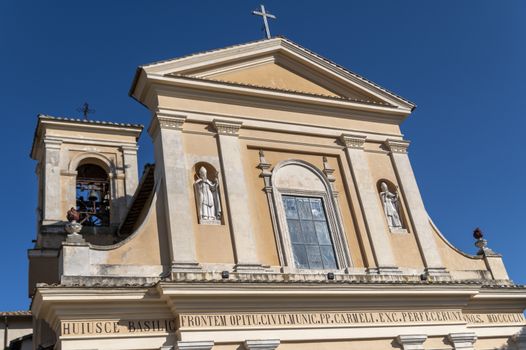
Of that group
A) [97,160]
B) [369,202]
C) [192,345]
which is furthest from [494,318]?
[97,160]

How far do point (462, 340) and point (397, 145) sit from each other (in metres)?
4.76

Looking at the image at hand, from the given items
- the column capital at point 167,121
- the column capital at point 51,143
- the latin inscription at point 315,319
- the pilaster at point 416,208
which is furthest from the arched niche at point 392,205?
the column capital at point 51,143

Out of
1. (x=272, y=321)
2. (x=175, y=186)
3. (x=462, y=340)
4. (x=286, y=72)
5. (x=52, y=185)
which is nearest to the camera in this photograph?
(x=272, y=321)

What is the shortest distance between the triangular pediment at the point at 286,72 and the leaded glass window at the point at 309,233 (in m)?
2.66

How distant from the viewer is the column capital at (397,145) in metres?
15.0

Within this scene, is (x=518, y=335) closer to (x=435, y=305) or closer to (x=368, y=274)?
(x=435, y=305)

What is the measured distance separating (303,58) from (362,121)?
204 centimetres

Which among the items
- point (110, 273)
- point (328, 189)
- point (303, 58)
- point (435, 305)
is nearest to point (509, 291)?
point (435, 305)

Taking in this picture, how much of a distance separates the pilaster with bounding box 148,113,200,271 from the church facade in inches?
1.1

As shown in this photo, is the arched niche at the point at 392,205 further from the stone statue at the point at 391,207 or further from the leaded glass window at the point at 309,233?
the leaded glass window at the point at 309,233

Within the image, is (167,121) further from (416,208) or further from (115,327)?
(416,208)

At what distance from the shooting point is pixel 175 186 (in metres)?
11.9

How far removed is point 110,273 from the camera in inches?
419

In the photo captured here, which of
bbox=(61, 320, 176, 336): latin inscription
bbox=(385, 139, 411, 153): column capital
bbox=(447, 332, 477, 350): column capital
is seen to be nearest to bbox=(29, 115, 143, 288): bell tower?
bbox=(61, 320, 176, 336): latin inscription
